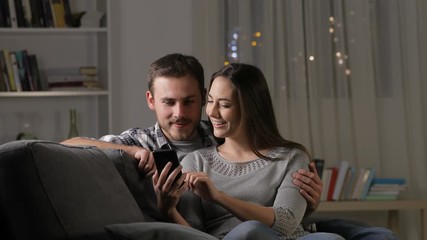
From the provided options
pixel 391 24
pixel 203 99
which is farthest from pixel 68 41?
pixel 203 99

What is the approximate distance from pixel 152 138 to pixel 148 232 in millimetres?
1131

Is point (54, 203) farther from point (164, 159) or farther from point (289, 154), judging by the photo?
point (289, 154)

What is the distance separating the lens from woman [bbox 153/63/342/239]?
247 centimetres

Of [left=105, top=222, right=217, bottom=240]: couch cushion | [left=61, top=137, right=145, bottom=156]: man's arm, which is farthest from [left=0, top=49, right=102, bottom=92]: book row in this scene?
[left=105, top=222, right=217, bottom=240]: couch cushion

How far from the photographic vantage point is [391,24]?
536 cm

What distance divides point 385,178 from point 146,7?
1811 mm

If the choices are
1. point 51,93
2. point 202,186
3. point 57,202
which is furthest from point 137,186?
point 51,93

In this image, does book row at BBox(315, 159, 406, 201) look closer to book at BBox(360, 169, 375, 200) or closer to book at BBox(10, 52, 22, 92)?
book at BBox(360, 169, 375, 200)

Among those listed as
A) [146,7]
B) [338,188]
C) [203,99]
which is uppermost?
[146,7]

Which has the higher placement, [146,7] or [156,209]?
[146,7]

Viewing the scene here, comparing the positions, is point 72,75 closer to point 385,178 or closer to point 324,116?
point 324,116

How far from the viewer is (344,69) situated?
5.38m

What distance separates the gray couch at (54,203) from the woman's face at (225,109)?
71 centimetres

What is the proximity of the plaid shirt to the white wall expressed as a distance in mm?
2067
